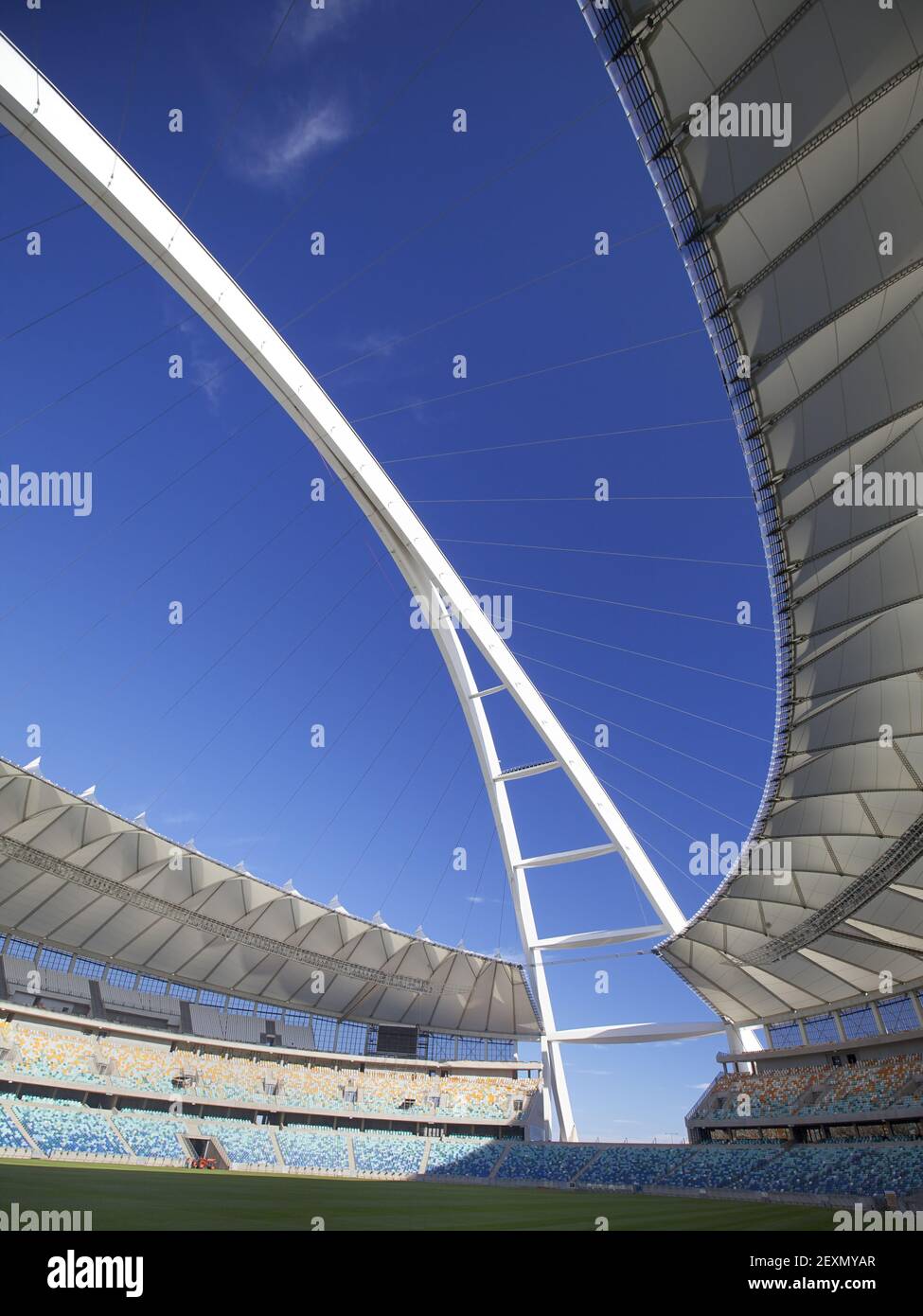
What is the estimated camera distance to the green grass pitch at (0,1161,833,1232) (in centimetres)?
1647

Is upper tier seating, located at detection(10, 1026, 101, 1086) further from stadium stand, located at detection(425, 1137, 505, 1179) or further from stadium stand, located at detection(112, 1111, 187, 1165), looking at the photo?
stadium stand, located at detection(425, 1137, 505, 1179)

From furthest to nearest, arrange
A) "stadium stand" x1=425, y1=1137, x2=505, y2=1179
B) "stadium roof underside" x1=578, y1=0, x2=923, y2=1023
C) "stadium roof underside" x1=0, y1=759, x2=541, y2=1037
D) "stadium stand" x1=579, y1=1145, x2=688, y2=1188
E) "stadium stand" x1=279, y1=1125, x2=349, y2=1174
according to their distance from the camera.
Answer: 1. "stadium stand" x1=425, y1=1137, x2=505, y2=1179
2. "stadium stand" x1=279, y1=1125, x2=349, y2=1174
3. "stadium roof underside" x1=0, y1=759, x2=541, y2=1037
4. "stadium stand" x1=579, y1=1145, x2=688, y2=1188
5. "stadium roof underside" x1=578, y1=0, x2=923, y2=1023

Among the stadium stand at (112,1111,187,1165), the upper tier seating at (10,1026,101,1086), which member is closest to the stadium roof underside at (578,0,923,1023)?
the stadium stand at (112,1111,187,1165)

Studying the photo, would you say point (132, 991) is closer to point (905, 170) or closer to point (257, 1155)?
point (257, 1155)

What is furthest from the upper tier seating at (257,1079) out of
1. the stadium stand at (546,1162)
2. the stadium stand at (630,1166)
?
the stadium stand at (630,1166)

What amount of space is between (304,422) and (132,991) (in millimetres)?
42065

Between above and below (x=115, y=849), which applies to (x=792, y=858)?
below

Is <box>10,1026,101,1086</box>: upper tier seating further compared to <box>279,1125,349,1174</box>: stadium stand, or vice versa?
<box>279,1125,349,1174</box>: stadium stand

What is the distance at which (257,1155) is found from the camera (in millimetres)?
42156

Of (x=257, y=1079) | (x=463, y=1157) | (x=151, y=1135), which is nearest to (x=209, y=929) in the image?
(x=257, y=1079)

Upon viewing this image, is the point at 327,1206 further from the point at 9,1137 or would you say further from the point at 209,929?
the point at 209,929

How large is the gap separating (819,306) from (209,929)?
49197 millimetres

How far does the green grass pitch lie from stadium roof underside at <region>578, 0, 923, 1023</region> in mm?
14325
